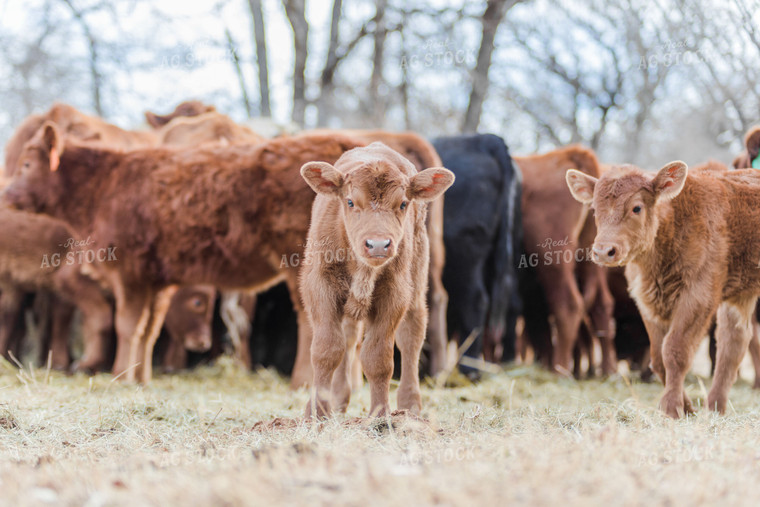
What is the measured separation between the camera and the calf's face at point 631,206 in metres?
4.04

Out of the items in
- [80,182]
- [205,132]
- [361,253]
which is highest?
[205,132]

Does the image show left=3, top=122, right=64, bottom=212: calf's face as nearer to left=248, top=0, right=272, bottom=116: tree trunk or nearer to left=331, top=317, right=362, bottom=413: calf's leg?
left=331, top=317, right=362, bottom=413: calf's leg

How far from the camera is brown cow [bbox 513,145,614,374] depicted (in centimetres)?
741

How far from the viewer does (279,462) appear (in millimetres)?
2320

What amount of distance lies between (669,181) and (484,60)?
26.9ft

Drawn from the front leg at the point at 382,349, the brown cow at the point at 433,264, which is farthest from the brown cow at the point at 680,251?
the brown cow at the point at 433,264

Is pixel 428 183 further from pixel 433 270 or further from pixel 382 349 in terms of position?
pixel 433 270

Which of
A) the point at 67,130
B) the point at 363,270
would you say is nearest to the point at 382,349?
the point at 363,270

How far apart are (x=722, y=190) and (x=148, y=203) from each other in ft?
13.7

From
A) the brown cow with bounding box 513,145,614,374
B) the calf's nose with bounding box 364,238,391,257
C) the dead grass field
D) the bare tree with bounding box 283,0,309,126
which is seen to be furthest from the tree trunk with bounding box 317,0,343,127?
the calf's nose with bounding box 364,238,391,257

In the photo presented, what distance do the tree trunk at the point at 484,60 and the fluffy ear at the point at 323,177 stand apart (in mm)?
8433

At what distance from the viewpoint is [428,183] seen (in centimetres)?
367

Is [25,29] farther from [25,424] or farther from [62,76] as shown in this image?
[25,424]

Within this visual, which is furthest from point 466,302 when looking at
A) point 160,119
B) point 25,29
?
point 25,29
